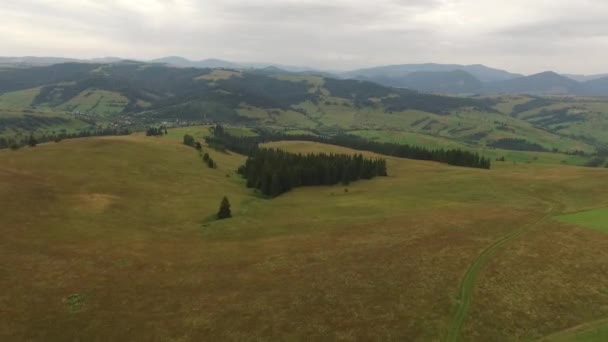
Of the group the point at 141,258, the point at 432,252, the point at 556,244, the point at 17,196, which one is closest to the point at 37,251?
the point at 141,258

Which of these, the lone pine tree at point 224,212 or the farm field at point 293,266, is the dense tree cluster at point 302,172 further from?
the lone pine tree at point 224,212

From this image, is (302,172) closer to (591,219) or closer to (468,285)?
(591,219)

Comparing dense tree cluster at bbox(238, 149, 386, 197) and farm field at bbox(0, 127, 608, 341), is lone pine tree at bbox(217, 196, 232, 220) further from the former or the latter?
dense tree cluster at bbox(238, 149, 386, 197)

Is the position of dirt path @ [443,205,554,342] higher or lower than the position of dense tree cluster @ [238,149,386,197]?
higher

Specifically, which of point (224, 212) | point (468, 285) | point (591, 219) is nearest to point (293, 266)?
point (468, 285)

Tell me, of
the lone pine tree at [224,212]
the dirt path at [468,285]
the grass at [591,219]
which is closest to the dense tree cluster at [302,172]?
the lone pine tree at [224,212]

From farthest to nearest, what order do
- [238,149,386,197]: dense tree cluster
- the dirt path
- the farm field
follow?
[238,149,386,197]: dense tree cluster < the farm field < the dirt path

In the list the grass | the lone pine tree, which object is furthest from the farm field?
the lone pine tree
